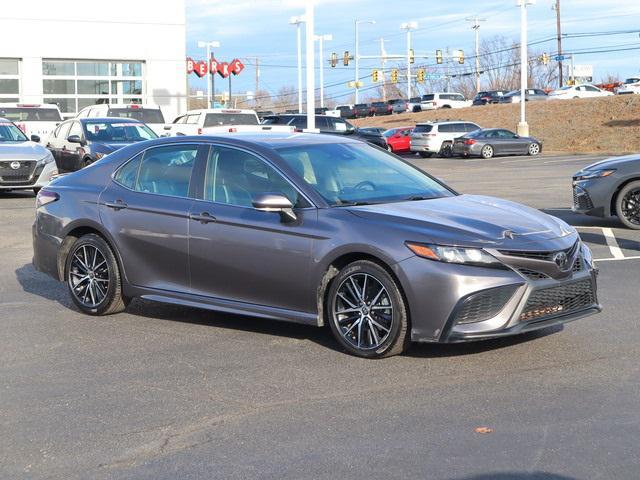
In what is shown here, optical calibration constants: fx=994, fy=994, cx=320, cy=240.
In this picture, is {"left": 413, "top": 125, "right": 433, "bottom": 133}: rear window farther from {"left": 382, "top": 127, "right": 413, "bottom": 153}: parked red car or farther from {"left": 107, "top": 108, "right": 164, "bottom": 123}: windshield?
{"left": 107, "top": 108, "right": 164, "bottom": 123}: windshield

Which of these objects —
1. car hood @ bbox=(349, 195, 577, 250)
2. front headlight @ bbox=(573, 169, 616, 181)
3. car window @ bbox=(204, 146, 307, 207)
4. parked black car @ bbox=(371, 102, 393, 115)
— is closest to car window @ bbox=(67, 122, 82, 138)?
front headlight @ bbox=(573, 169, 616, 181)

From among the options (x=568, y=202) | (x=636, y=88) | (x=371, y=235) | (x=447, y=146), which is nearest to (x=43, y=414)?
(x=371, y=235)

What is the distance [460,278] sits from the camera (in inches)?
252

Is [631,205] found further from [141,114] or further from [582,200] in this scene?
[141,114]

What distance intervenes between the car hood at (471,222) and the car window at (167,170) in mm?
1608

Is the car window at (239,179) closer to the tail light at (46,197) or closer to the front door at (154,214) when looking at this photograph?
the front door at (154,214)

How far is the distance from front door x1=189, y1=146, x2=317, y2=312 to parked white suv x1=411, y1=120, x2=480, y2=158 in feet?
125

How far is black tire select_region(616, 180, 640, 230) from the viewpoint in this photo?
1399 cm

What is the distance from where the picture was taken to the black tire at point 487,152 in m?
43.2

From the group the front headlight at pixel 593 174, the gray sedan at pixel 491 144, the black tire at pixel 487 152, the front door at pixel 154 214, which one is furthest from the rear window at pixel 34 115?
the front door at pixel 154 214

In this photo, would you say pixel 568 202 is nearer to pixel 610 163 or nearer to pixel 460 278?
pixel 610 163

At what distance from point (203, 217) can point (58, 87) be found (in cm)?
3522

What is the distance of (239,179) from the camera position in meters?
7.61

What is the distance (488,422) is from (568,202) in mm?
13987
